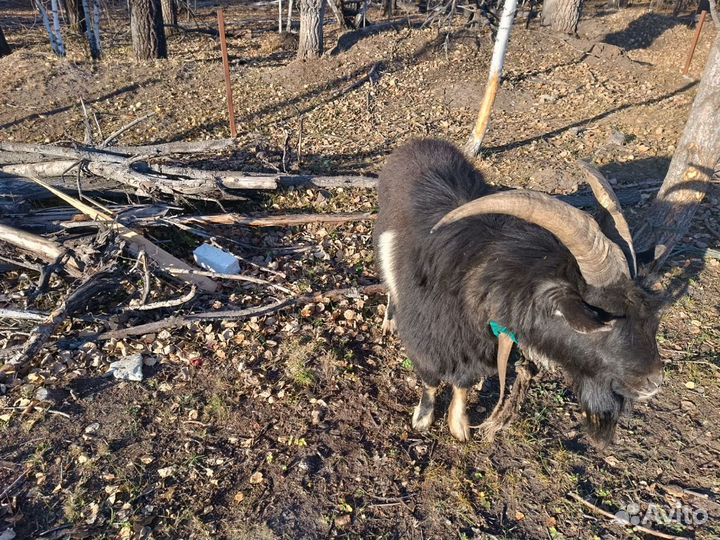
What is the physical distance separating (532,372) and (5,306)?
4.78 meters

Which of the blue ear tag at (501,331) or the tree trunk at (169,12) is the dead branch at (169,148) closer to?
Answer: the blue ear tag at (501,331)

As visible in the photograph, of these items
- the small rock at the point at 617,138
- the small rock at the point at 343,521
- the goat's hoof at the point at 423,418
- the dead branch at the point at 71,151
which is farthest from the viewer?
the small rock at the point at 617,138

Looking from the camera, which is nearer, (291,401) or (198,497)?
(198,497)

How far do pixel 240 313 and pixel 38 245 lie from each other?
7.38ft

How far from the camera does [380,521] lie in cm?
349

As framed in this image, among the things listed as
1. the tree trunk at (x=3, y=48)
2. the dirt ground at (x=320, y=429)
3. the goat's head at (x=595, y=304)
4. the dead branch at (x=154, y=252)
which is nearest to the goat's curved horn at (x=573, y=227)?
the goat's head at (x=595, y=304)

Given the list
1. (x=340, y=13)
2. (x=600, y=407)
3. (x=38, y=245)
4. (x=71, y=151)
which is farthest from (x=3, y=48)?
(x=600, y=407)

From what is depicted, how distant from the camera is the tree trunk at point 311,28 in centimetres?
1114

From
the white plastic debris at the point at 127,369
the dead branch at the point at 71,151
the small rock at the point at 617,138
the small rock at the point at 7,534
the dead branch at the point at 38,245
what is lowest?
the small rock at the point at 7,534

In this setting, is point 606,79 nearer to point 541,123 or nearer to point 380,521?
point 541,123

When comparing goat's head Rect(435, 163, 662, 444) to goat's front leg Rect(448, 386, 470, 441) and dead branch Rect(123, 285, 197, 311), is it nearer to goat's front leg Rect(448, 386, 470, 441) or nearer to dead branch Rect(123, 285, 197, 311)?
goat's front leg Rect(448, 386, 470, 441)

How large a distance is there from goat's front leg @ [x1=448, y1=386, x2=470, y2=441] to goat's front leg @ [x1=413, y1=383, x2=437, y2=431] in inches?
6.1

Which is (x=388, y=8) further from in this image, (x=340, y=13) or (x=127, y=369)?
(x=127, y=369)

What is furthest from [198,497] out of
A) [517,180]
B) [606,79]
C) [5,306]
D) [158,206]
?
[606,79]
